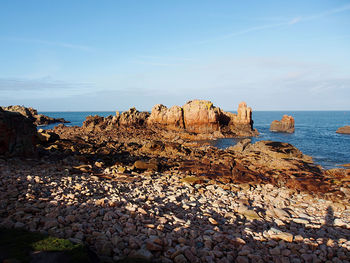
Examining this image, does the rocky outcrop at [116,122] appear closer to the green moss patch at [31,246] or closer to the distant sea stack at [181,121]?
the distant sea stack at [181,121]

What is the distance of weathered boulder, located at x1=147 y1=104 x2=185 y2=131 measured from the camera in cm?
4809

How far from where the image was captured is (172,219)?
7.30m

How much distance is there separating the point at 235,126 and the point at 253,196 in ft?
142

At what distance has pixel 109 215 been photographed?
6.80m

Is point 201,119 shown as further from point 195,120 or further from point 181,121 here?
point 181,121

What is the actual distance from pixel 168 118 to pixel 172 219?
42.0 meters

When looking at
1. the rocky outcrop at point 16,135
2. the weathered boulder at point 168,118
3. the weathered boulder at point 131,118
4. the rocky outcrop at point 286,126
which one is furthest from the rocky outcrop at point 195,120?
the rocky outcrop at point 16,135

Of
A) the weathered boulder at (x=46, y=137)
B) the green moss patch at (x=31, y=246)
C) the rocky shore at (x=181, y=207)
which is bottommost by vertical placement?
the rocky shore at (x=181, y=207)

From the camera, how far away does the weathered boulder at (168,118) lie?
4809 centimetres

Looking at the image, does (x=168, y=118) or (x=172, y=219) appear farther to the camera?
(x=168, y=118)

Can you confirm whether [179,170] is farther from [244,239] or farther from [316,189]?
[244,239]

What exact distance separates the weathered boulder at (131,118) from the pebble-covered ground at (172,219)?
36588 mm

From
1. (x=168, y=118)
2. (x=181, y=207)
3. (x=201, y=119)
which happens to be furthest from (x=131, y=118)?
(x=181, y=207)

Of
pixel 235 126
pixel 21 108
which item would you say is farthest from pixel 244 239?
pixel 21 108
